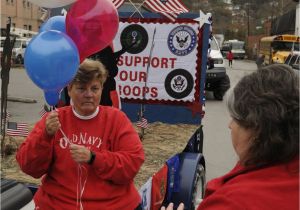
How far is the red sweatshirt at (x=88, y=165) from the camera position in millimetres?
2566

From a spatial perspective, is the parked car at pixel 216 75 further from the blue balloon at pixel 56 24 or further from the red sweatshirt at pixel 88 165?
the red sweatshirt at pixel 88 165

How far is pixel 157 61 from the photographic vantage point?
20.6 feet

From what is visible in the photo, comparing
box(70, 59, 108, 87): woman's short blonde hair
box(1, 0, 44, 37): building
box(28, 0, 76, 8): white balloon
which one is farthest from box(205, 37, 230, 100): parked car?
box(1, 0, 44, 37): building

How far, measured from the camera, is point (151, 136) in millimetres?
5422

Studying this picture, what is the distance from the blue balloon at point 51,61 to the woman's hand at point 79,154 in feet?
1.12

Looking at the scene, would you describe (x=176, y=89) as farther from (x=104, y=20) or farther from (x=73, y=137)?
(x=73, y=137)

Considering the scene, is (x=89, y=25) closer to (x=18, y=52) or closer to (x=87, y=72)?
(x=87, y=72)

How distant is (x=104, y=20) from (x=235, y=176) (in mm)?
1791

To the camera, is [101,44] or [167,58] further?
[167,58]

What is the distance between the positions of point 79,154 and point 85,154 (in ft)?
0.10

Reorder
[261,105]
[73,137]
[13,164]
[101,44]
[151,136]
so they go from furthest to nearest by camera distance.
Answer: [151,136] < [13,164] < [101,44] < [73,137] < [261,105]

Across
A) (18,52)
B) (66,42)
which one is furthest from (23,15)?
(66,42)

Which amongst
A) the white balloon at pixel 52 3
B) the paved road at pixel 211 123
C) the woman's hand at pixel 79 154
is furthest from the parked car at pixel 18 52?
the woman's hand at pixel 79 154

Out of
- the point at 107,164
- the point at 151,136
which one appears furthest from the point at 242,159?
the point at 151,136
